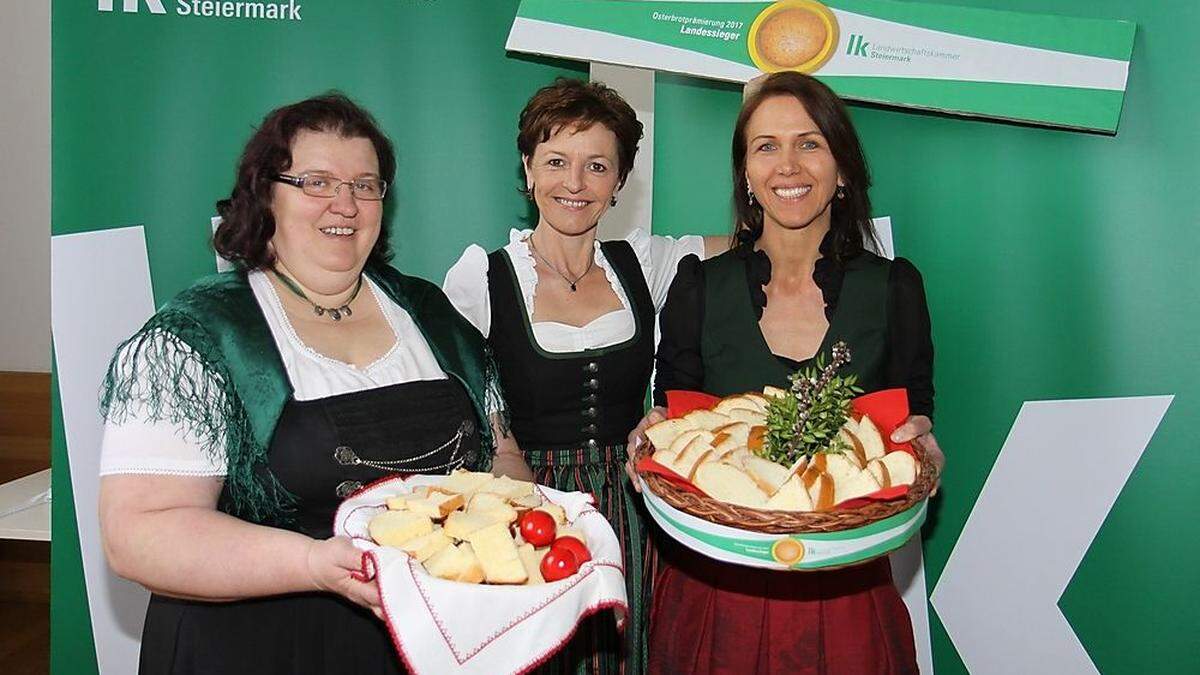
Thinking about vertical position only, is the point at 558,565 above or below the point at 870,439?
below

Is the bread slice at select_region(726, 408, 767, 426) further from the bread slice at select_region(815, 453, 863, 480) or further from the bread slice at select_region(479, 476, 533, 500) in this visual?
the bread slice at select_region(479, 476, 533, 500)

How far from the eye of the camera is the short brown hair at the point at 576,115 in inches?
89.0

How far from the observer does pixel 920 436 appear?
197cm

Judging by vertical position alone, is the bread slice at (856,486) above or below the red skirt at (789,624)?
above

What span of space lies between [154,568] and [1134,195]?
2.44 meters

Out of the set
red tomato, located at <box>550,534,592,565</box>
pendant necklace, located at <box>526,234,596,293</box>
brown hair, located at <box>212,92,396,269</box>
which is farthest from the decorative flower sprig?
brown hair, located at <box>212,92,396,269</box>

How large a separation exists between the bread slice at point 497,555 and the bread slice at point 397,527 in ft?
0.26

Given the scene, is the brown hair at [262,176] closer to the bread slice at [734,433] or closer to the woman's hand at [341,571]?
the woman's hand at [341,571]

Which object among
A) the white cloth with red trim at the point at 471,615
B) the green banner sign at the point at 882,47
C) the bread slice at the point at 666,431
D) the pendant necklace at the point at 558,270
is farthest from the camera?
the green banner sign at the point at 882,47

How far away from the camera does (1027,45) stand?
100 inches

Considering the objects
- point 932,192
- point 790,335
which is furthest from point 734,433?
point 932,192

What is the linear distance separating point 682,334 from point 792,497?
2.21 feet

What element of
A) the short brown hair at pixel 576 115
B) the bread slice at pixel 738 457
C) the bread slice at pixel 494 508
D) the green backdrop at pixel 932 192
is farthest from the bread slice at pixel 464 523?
the green backdrop at pixel 932 192

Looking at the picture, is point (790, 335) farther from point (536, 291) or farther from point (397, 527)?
point (397, 527)
